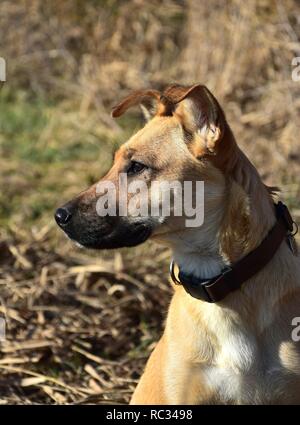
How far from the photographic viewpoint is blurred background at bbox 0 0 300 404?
5.54 m

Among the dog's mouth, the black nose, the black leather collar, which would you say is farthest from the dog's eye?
the black leather collar

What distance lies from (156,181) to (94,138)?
17.7ft

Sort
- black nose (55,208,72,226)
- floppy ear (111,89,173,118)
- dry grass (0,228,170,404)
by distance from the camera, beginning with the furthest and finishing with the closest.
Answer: dry grass (0,228,170,404) < floppy ear (111,89,173,118) < black nose (55,208,72,226)

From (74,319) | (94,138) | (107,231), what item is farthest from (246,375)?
(94,138)

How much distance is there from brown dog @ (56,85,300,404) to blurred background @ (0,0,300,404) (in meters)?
1.00

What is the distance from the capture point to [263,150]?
8.03 meters

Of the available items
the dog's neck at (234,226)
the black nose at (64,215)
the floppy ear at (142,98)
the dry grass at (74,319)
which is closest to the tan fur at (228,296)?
the dog's neck at (234,226)

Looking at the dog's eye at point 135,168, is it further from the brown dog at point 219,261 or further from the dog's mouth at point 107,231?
the dog's mouth at point 107,231

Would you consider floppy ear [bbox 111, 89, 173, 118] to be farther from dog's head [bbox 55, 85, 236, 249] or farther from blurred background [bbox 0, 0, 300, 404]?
blurred background [bbox 0, 0, 300, 404]

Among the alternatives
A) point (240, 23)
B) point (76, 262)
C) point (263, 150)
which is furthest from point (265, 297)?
point (240, 23)

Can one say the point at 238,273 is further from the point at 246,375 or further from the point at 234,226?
the point at 246,375

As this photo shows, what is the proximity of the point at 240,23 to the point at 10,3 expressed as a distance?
303cm

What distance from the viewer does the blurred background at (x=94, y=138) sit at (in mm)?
5535
